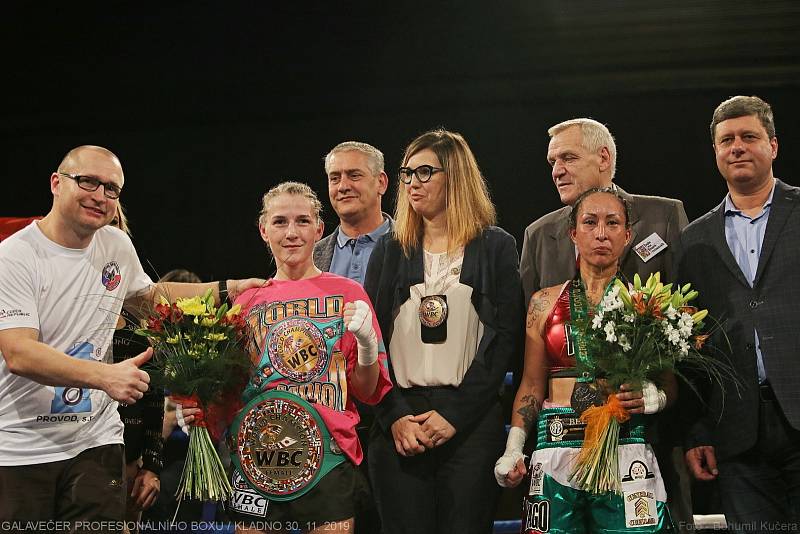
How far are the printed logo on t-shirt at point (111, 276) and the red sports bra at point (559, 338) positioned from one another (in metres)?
1.54

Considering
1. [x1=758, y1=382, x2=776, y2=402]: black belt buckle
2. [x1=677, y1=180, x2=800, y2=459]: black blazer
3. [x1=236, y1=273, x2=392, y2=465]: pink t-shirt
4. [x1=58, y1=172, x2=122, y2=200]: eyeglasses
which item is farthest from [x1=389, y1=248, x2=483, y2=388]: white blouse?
[x1=58, y1=172, x2=122, y2=200]: eyeglasses

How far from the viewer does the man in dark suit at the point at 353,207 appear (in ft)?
12.2

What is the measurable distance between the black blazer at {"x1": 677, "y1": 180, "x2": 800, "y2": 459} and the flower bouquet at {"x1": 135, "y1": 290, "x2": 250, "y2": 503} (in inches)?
64.7

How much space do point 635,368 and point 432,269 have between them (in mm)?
839

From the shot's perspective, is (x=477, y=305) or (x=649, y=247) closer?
(x=477, y=305)

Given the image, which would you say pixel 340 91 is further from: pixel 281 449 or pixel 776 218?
pixel 281 449

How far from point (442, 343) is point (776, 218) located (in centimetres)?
129

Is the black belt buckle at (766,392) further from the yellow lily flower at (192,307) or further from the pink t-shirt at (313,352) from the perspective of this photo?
the yellow lily flower at (192,307)

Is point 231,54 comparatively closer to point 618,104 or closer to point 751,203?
point 618,104

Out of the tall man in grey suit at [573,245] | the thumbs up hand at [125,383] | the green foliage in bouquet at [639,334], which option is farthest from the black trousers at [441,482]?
the thumbs up hand at [125,383]

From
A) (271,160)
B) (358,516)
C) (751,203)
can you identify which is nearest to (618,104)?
(271,160)

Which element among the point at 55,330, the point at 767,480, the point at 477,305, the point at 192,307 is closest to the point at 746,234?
the point at 767,480

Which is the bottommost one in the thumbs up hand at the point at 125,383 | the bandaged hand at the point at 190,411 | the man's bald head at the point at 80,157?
the bandaged hand at the point at 190,411

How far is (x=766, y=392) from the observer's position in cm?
283
